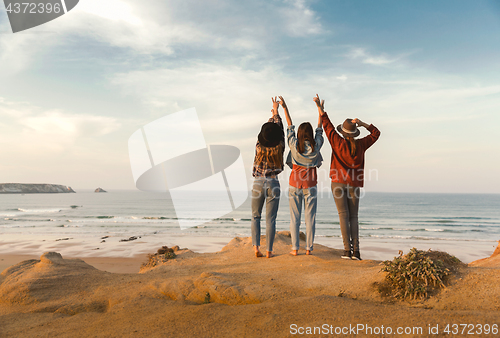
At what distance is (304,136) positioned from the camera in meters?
5.00

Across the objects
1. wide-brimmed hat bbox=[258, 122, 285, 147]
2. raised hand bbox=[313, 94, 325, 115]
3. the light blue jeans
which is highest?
raised hand bbox=[313, 94, 325, 115]

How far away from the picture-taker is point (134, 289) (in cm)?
395

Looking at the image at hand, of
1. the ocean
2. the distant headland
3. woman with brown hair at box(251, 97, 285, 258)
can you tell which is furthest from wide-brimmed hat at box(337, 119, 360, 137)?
the distant headland

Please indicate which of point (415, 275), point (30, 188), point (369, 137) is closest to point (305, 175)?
point (369, 137)

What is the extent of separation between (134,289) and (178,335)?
6.03 ft

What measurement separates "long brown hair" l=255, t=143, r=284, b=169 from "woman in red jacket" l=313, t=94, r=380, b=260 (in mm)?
894

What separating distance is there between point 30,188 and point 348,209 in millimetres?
143970

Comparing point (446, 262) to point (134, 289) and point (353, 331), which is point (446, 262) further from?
point (134, 289)

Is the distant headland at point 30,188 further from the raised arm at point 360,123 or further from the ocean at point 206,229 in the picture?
the raised arm at point 360,123

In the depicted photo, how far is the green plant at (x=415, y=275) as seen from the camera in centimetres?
282

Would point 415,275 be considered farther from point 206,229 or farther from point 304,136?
point 206,229

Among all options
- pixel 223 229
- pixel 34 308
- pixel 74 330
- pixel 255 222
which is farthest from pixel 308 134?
pixel 223 229

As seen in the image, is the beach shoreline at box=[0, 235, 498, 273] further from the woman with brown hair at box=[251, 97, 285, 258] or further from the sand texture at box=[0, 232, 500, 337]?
the woman with brown hair at box=[251, 97, 285, 258]

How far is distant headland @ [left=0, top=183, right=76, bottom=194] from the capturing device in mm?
106062
